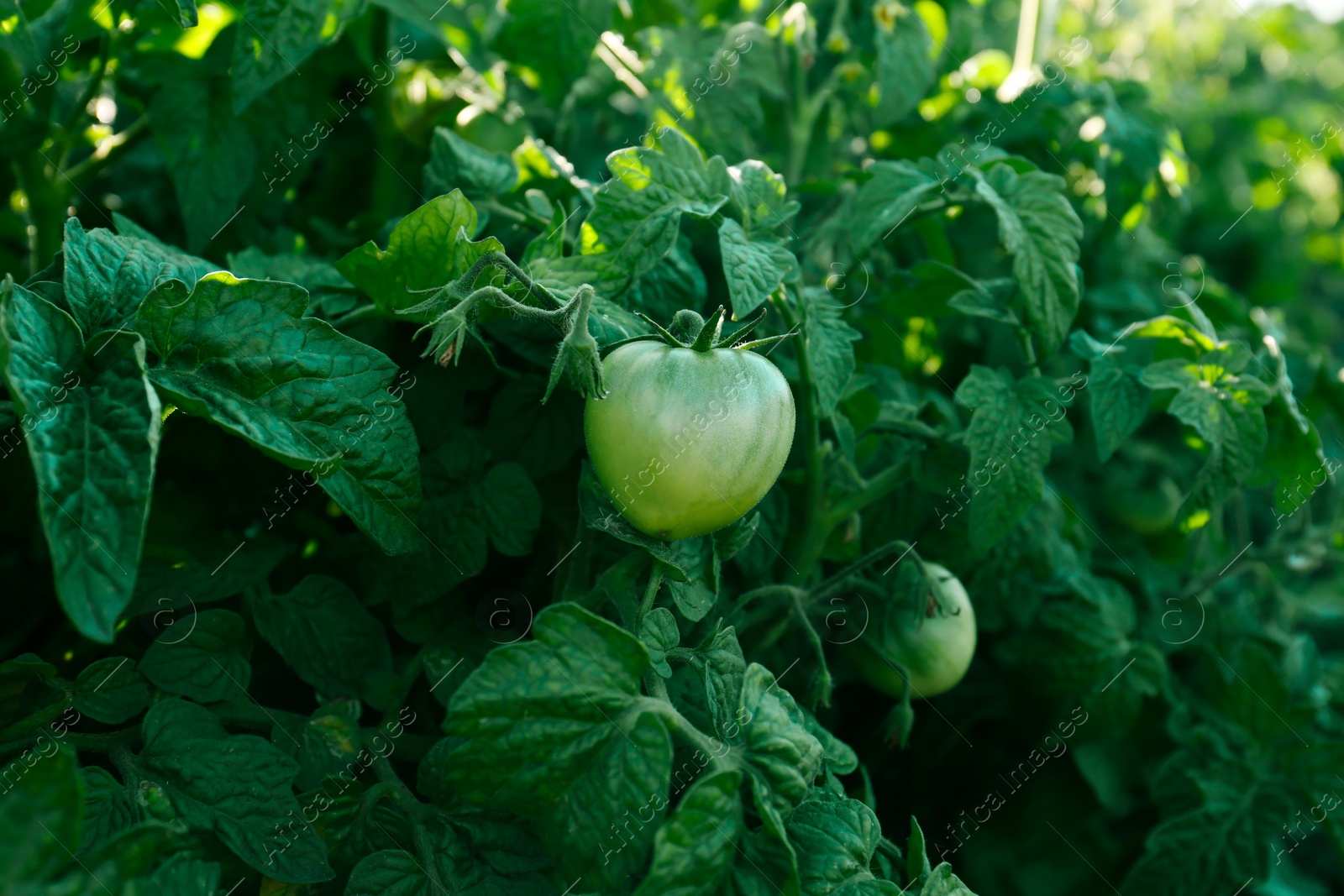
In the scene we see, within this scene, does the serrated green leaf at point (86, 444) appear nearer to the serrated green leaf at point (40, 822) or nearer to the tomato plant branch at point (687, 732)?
the serrated green leaf at point (40, 822)

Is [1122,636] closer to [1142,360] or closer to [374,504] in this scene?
[1142,360]

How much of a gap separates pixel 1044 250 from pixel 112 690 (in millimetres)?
935

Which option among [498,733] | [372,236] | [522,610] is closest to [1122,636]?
[522,610]

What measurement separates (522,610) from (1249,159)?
200cm

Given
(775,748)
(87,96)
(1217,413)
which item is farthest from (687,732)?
(87,96)

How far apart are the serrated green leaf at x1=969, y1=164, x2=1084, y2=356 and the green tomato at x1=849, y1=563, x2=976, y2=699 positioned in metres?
0.27

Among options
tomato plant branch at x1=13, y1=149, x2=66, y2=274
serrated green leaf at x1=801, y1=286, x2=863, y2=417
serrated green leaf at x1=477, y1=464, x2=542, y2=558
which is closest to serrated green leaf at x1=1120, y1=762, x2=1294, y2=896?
serrated green leaf at x1=801, y1=286, x2=863, y2=417

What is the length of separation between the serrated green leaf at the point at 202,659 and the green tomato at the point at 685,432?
0.39 metres

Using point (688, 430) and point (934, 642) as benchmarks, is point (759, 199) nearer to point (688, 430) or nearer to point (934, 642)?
point (688, 430)

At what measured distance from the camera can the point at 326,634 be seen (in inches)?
37.1

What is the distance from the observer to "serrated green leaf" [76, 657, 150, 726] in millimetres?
794

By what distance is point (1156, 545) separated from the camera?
1.63 meters

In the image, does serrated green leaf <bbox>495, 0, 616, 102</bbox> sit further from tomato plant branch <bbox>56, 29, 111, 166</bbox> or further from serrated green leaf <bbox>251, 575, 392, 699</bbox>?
serrated green leaf <bbox>251, 575, 392, 699</bbox>

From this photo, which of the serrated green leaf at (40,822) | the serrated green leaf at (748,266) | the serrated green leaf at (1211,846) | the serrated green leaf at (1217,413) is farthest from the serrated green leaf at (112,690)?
the serrated green leaf at (1211,846)
